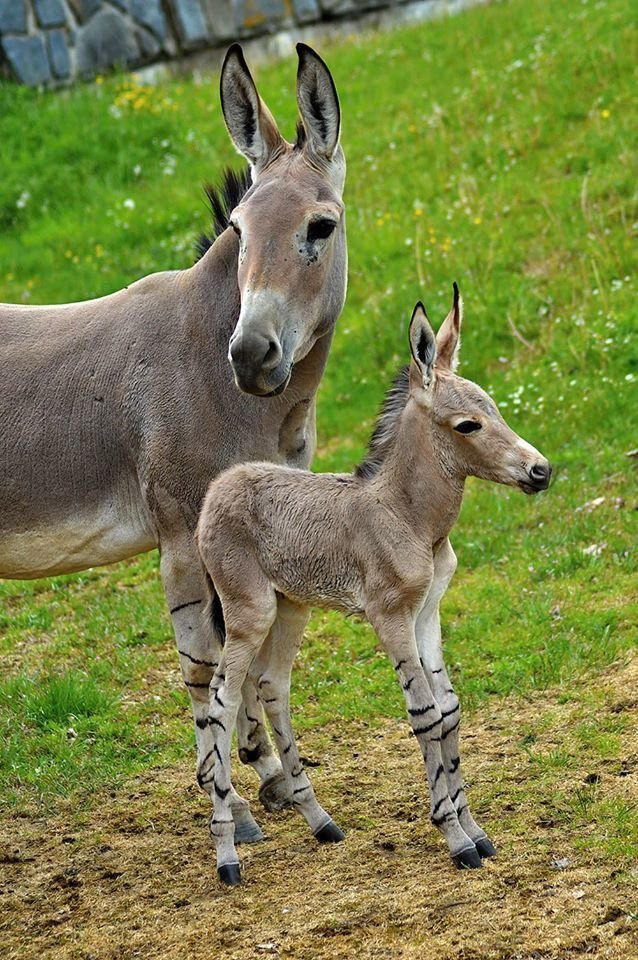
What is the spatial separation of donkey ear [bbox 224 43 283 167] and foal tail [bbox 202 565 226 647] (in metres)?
1.97

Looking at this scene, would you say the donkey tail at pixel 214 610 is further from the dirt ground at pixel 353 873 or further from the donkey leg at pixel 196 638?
the dirt ground at pixel 353 873

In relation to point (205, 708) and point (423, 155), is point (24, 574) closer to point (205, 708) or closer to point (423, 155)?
point (205, 708)

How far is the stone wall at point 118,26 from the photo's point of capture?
2000 centimetres

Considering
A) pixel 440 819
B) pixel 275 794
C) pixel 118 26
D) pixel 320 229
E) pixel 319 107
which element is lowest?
pixel 275 794

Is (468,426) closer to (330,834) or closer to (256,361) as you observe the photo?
(256,361)

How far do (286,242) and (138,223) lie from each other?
11.0m

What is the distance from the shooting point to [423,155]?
15258 mm

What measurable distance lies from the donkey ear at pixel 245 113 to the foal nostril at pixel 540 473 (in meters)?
2.07

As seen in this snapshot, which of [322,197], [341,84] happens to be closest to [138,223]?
[341,84]

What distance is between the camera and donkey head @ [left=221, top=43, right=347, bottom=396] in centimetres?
554

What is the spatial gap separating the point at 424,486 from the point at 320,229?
126 centimetres

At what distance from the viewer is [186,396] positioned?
6344 mm

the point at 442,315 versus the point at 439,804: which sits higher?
the point at 442,315

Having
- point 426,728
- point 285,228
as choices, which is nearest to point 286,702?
point 426,728
